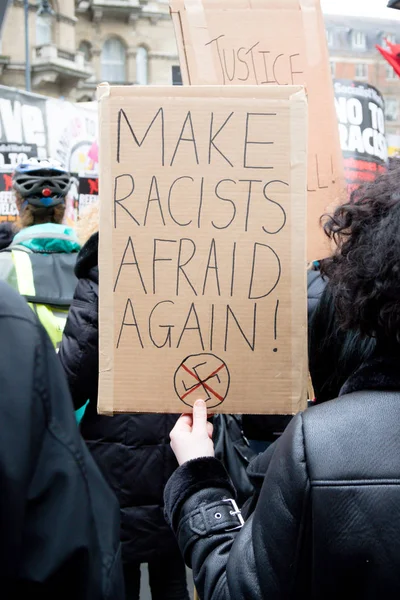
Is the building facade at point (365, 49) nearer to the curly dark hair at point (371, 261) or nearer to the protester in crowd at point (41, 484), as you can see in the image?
the curly dark hair at point (371, 261)

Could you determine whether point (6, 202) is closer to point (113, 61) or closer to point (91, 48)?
point (91, 48)

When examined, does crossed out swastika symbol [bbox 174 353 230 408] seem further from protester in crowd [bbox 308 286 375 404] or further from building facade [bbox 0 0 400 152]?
building facade [bbox 0 0 400 152]

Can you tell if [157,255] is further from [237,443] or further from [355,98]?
[355,98]

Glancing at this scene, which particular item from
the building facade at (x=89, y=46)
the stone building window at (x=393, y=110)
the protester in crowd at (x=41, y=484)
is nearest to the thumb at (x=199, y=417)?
the protester in crowd at (x=41, y=484)

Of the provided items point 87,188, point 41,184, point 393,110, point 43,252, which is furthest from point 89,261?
point 393,110

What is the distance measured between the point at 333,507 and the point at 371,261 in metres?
0.39

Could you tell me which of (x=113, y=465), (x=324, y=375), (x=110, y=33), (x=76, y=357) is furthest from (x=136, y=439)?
(x=110, y=33)

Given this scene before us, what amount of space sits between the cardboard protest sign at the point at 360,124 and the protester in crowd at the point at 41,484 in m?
5.40

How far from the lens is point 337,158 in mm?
2199

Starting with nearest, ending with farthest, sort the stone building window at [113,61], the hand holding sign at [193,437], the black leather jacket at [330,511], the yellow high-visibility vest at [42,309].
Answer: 1. the black leather jacket at [330,511]
2. the hand holding sign at [193,437]
3. the yellow high-visibility vest at [42,309]
4. the stone building window at [113,61]

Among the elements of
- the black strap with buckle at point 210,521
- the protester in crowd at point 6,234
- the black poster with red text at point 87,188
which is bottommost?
the black strap with buckle at point 210,521

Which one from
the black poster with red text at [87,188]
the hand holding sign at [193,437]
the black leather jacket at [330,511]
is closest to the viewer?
the black leather jacket at [330,511]

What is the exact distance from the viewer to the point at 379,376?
4.13 feet

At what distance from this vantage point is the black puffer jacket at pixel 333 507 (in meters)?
1.15
